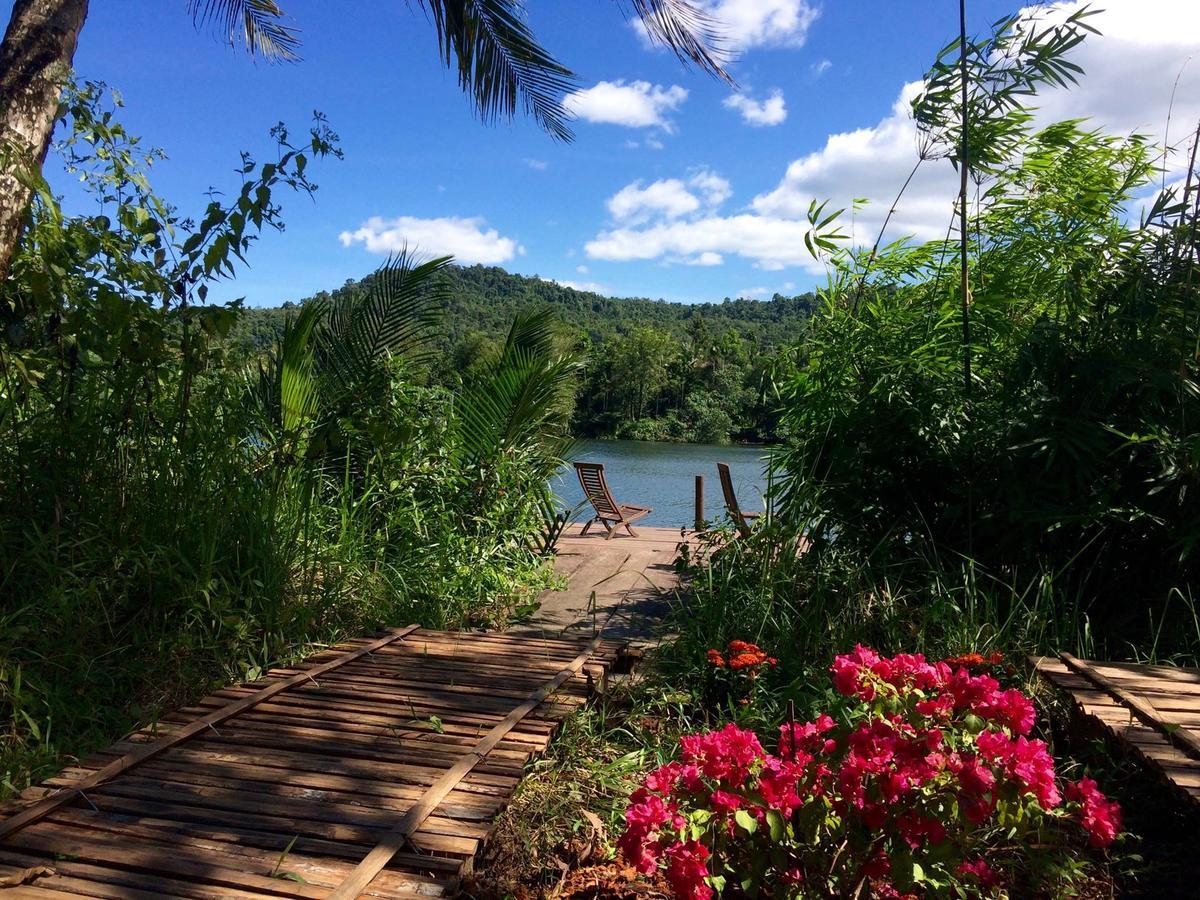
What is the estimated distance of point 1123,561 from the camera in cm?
403

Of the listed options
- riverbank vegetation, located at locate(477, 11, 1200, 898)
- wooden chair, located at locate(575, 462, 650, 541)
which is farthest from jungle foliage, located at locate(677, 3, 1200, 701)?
wooden chair, located at locate(575, 462, 650, 541)

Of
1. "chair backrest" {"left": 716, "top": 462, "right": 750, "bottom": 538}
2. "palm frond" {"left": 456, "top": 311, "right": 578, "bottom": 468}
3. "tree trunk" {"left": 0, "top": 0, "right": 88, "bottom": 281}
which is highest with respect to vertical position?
"tree trunk" {"left": 0, "top": 0, "right": 88, "bottom": 281}

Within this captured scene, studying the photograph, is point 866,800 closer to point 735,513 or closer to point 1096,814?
point 1096,814

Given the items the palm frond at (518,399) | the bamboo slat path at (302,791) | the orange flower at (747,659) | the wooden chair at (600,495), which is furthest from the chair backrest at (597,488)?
the orange flower at (747,659)

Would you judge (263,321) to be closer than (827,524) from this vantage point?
No

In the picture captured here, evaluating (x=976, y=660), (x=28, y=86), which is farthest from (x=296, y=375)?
(x=976, y=660)

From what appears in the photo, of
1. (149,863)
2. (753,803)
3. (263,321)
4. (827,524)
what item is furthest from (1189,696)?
(263,321)

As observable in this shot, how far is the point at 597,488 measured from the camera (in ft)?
32.1

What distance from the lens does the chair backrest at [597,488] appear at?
9.74 m

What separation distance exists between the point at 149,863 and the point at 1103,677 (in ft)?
9.90

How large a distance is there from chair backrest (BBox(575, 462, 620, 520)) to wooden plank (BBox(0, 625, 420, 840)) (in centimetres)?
615

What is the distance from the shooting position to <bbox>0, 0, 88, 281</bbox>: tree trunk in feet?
11.4

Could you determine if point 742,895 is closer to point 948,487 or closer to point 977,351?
point 948,487

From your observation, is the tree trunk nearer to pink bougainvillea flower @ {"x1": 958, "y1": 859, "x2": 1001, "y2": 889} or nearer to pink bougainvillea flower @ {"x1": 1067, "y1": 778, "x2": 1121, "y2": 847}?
pink bougainvillea flower @ {"x1": 958, "y1": 859, "x2": 1001, "y2": 889}
